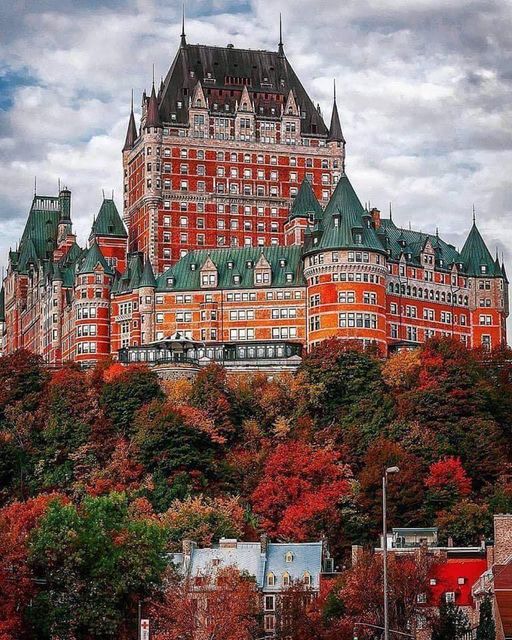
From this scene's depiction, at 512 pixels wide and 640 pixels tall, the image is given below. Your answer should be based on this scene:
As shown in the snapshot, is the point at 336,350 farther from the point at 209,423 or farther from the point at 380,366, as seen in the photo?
the point at 209,423

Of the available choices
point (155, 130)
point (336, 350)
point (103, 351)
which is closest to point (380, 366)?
point (336, 350)

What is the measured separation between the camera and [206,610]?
355 ft

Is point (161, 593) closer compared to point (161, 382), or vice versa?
point (161, 593)

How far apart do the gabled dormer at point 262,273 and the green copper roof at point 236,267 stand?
424mm

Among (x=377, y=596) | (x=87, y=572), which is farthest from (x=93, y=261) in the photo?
(x=377, y=596)

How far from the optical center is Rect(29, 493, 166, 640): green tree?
105 meters

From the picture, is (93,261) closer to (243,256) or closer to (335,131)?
(243,256)

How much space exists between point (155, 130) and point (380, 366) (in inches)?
1809

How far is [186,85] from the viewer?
196 m

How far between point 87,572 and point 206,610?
24.9 ft

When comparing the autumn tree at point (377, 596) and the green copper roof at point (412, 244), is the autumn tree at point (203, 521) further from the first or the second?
the green copper roof at point (412, 244)

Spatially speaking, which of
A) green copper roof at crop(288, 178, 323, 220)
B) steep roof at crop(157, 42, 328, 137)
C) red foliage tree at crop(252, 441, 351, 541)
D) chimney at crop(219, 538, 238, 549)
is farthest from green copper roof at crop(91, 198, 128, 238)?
chimney at crop(219, 538, 238, 549)

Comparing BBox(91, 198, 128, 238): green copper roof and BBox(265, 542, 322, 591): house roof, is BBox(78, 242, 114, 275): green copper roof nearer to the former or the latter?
BBox(91, 198, 128, 238): green copper roof

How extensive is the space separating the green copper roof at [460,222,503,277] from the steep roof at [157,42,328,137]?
21.8 m
